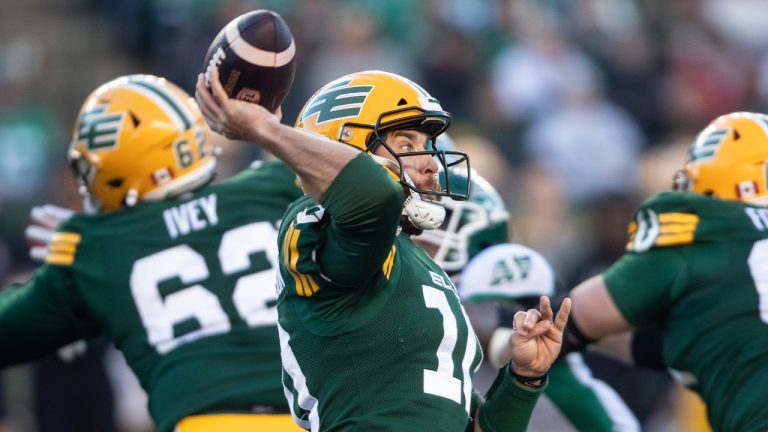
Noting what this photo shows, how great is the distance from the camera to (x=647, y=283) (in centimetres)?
516

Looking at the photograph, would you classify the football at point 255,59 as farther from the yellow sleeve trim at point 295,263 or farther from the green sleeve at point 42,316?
the green sleeve at point 42,316

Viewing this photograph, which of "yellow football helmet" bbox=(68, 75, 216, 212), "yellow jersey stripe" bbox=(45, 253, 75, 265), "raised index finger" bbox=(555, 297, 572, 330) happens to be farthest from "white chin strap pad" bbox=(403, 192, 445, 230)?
"yellow jersey stripe" bbox=(45, 253, 75, 265)

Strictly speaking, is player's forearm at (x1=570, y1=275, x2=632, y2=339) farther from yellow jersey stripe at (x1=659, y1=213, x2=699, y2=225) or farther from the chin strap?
the chin strap

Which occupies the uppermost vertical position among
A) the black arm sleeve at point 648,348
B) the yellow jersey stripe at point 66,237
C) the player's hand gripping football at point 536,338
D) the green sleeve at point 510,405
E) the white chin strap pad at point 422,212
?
the white chin strap pad at point 422,212

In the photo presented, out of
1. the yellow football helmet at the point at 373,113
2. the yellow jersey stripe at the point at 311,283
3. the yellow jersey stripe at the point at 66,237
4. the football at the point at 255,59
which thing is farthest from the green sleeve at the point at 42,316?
Answer: the yellow jersey stripe at the point at 311,283

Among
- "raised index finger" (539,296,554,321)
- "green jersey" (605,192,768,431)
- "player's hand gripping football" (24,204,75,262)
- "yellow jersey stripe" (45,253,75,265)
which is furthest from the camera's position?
"player's hand gripping football" (24,204,75,262)

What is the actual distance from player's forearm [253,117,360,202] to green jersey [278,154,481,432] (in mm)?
36

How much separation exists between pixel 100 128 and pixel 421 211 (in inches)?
82.8

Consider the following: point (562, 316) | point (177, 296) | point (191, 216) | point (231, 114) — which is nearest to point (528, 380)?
point (562, 316)

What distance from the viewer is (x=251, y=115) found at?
3.62 metres

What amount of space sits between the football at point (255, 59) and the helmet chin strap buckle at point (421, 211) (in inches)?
18.9

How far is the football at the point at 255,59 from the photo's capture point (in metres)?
3.78

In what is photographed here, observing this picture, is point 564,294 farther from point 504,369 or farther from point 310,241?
point 310,241

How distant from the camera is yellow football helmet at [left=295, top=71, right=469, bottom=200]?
4.04 meters
